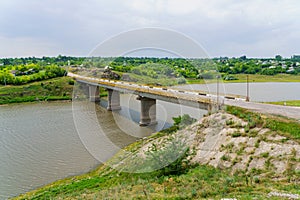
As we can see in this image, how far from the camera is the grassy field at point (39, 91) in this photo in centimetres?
5922

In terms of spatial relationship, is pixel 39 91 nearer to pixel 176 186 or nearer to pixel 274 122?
pixel 176 186

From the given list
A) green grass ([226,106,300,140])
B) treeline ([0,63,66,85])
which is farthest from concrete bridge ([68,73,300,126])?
treeline ([0,63,66,85])

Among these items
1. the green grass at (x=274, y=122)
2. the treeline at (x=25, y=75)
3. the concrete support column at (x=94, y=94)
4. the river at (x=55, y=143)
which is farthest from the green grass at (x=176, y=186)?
the treeline at (x=25, y=75)

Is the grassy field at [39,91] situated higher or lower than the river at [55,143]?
higher

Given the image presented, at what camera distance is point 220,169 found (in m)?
13.3

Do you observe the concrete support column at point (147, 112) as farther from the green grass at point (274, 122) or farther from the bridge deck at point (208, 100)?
the green grass at point (274, 122)

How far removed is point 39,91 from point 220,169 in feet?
206

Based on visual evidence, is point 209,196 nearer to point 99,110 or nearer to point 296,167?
point 296,167

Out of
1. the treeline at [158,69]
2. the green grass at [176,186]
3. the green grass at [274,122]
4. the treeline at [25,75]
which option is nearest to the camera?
the green grass at [176,186]

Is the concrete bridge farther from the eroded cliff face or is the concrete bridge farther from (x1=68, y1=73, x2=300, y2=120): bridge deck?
the eroded cliff face

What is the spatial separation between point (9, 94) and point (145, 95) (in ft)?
151

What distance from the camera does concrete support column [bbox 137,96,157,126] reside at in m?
32.1

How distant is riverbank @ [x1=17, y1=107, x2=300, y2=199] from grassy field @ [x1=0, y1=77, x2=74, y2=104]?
4807 cm

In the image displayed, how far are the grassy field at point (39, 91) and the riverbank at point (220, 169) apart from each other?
4807cm
